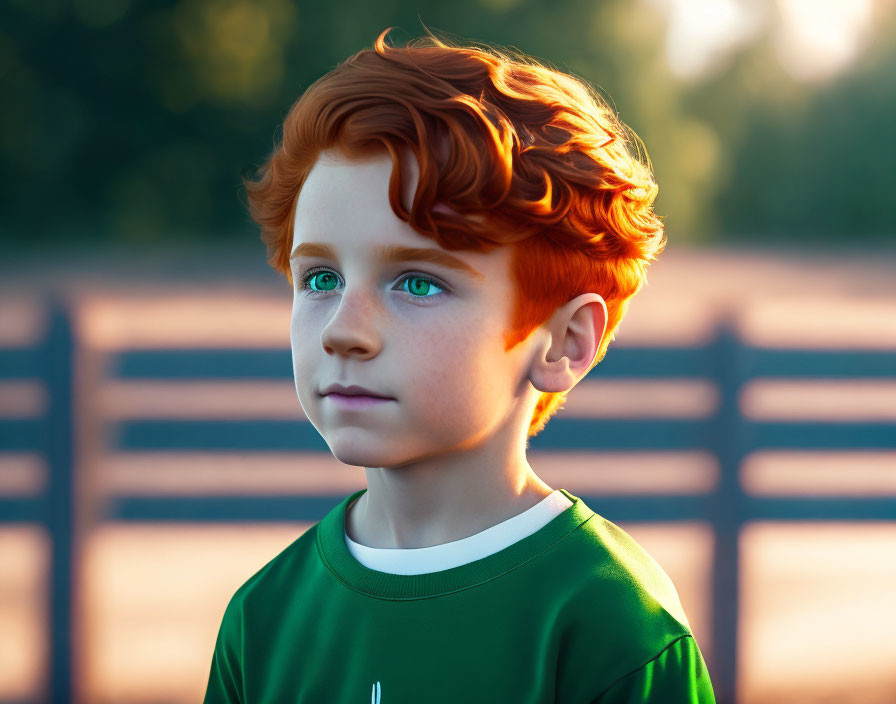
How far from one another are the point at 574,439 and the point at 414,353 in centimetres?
259

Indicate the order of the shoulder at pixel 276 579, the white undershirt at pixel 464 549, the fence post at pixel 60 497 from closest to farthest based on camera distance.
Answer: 1. the white undershirt at pixel 464 549
2. the shoulder at pixel 276 579
3. the fence post at pixel 60 497

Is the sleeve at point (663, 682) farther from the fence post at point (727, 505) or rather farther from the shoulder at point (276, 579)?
the fence post at point (727, 505)

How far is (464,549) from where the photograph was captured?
3.82ft

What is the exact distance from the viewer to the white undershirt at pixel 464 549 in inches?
45.8

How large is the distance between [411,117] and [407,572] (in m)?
0.51

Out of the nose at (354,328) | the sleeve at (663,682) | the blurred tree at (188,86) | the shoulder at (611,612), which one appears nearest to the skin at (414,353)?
the nose at (354,328)

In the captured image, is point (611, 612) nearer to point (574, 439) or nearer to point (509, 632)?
point (509, 632)

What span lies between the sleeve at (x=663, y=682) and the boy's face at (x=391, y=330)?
30 centimetres

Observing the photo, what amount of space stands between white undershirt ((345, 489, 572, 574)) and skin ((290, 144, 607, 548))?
0.02 meters

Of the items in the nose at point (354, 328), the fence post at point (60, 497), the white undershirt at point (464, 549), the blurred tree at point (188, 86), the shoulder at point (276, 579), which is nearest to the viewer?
the nose at point (354, 328)

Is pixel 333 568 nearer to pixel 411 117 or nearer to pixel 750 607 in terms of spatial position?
pixel 411 117

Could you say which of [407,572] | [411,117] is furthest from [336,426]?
[411,117]

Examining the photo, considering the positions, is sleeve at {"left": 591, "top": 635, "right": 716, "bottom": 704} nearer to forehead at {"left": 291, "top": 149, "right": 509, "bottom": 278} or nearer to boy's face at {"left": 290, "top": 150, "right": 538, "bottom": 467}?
boy's face at {"left": 290, "top": 150, "right": 538, "bottom": 467}

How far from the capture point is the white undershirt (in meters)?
1.16
